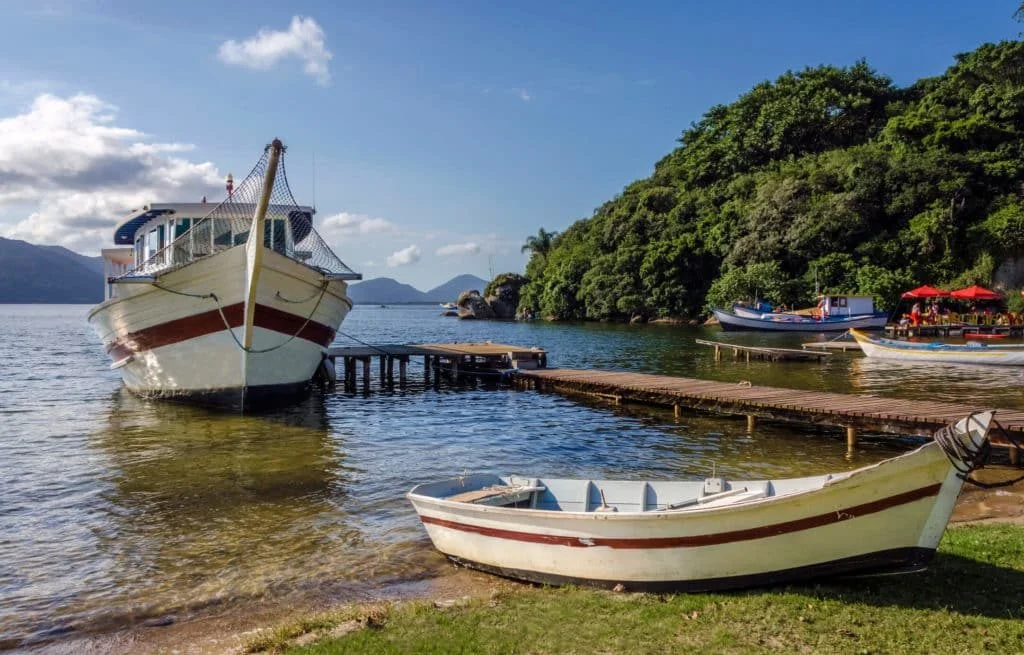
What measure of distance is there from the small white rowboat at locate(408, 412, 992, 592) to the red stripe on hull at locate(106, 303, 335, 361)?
14.5m

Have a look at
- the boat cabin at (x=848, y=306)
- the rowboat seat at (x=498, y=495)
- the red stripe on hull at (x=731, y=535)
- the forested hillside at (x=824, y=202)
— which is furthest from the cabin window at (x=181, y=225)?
the forested hillside at (x=824, y=202)

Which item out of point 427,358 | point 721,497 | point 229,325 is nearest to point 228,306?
point 229,325

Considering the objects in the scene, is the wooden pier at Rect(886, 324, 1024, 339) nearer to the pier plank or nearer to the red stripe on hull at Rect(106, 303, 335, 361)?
the pier plank

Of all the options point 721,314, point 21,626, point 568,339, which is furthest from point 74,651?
point 721,314

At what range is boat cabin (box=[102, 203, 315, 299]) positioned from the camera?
70.6 ft

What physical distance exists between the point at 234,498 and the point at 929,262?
203 feet

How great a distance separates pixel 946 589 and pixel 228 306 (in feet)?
61.3

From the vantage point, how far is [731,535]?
272 inches

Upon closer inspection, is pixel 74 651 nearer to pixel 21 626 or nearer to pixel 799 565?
pixel 21 626

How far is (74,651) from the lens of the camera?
7.22m

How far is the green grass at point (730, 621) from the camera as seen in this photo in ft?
19.9

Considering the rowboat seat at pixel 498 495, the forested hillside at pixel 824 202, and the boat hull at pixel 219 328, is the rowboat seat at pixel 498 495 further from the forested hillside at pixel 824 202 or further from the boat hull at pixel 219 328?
the forested hillside at pixel 824 202

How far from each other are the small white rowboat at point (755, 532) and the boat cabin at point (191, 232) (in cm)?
1606

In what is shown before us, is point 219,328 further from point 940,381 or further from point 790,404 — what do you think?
point 940,381
